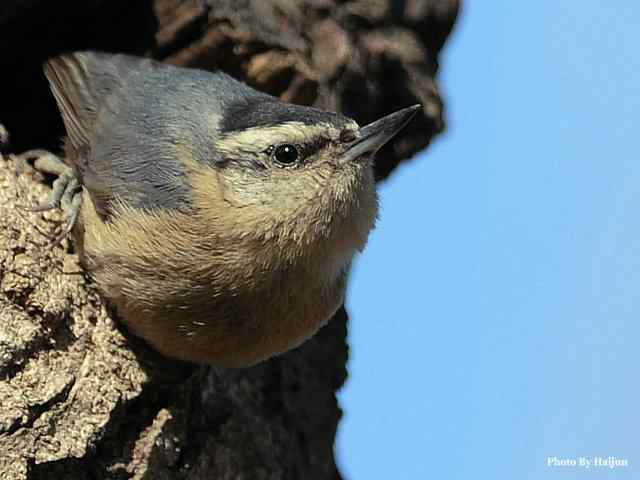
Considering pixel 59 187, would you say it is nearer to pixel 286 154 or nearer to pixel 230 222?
pixel 230 222

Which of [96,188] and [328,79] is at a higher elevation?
[328,79]

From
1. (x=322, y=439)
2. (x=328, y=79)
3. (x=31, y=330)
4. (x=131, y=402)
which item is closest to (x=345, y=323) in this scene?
(x=322, y=439)

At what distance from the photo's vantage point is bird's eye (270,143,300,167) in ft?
10.2

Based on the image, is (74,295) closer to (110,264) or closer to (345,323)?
(110,264)

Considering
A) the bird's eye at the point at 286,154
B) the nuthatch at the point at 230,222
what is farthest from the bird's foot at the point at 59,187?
the bird's eye at the point at 286,154

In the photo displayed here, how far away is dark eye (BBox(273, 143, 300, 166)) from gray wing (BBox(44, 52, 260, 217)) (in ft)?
Answer: 0.81

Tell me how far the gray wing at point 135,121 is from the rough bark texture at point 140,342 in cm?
22

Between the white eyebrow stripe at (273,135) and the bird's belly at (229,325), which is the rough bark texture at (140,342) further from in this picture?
the white eyebrow stripe at (273,135)

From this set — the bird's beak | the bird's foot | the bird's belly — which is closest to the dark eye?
the bird's beak

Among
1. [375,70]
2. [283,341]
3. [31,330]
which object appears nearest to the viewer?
[31,330]

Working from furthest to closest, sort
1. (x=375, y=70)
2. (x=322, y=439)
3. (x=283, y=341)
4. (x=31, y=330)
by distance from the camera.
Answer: (x=375, y=70)
(x=322, y=439)
(x=283, y=341)
(x=31, y=330)

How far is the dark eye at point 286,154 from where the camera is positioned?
3.12 metres

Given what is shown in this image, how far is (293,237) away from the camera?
3.08 meters

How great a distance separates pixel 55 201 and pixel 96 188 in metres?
0.16
